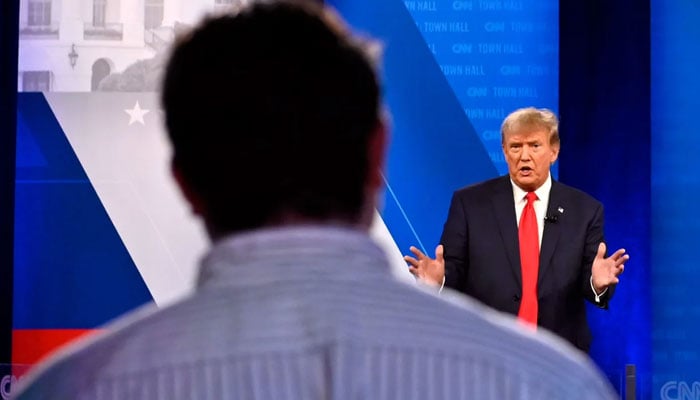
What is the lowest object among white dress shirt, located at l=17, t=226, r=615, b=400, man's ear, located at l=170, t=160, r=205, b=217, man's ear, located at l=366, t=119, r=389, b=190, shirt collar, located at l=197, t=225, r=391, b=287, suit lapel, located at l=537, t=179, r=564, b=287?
suit lapel, located at l=537, t=179, r=564, b=287

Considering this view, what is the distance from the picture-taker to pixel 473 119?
5660 millimetres

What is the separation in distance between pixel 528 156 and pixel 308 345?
370 centimetres

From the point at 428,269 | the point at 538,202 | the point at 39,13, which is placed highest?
the point at 39,13

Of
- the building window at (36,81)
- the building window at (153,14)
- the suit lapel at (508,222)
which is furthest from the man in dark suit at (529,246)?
the building window at (36,81)

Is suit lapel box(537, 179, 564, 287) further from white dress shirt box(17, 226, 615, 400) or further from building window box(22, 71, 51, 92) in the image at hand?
white dress shirt box(17, 226, 615, 400)

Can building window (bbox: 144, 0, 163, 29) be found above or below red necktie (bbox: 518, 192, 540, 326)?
above

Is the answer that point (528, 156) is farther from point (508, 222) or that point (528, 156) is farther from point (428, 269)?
point (428, 269)

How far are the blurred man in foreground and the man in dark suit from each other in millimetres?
3310

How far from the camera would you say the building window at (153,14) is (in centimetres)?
571

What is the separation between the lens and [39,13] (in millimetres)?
5773

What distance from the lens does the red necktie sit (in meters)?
4.18

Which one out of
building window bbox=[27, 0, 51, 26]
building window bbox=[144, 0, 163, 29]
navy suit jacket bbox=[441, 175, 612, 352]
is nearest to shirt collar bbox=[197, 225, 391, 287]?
navy suit jacket bbox=[441, 175, 612, 352]

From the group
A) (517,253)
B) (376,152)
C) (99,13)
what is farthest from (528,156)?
(376,152)

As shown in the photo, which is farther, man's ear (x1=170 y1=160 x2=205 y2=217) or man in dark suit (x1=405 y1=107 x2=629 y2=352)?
man in dark suit (x1=405 y1=107 x2=629 y2=352)
